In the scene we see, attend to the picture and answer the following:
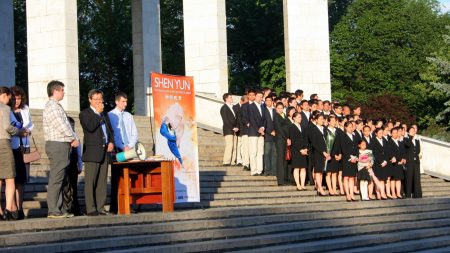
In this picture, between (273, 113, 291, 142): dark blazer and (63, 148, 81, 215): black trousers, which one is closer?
(63, 148, 81, 215): black trousers

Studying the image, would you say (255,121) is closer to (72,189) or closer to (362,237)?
(362,237)

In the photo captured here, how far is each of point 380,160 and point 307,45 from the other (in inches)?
350

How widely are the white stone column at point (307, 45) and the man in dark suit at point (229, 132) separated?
28.5 ft

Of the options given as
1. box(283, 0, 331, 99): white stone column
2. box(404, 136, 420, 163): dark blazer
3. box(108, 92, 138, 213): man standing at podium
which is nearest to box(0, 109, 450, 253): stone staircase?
box(108, 92, 138, 213): man standing at podium

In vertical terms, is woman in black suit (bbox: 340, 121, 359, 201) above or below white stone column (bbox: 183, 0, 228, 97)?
below

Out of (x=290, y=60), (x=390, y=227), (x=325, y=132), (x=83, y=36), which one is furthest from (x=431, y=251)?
(x=83, y=36)

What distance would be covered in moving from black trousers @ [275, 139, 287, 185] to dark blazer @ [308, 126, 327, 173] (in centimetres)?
59

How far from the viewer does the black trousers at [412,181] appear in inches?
Answer: 968

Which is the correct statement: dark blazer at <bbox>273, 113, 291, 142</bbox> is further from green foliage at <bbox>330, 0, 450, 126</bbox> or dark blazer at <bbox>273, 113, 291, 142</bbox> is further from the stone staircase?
green foliage at <bbox>330, 0, 450, 126</bbox>

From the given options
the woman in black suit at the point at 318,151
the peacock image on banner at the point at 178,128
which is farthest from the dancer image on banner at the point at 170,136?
the woman in black suit at the point at 318,151

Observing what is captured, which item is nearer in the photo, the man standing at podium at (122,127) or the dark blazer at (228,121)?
the man standing at podium at (122,127)

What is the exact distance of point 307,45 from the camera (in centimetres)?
3188

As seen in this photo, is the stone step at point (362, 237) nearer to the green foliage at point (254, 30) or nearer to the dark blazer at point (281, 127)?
the dark blazer at point (281, 127)

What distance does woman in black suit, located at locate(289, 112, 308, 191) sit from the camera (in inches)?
853
